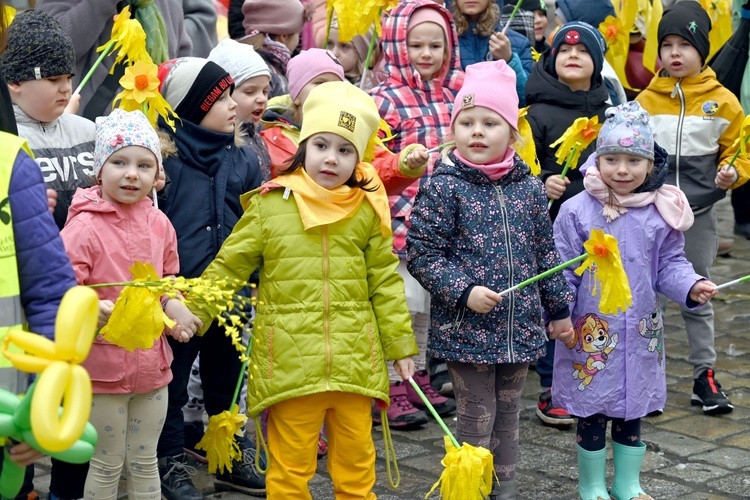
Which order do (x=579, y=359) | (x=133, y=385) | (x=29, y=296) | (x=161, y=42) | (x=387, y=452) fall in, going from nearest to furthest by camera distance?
(x=29, y=296), (x=133, y=385), (x=387, y=452), (x=579, y=359), (x=161, y=42)

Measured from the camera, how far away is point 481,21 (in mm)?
6270

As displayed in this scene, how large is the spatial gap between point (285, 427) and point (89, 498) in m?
0.73

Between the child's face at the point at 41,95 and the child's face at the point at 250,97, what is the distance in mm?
905

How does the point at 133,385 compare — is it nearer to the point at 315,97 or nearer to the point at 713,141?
the point at 315,97

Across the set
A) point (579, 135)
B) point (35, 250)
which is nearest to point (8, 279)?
point (35, 250)

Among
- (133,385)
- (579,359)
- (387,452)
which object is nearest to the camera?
(133,385)

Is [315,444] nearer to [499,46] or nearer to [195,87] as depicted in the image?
[195,87]

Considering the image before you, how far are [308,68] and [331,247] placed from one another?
1.34 meters

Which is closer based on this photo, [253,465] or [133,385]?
[133,385]

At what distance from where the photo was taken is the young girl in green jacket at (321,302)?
13.7 ft

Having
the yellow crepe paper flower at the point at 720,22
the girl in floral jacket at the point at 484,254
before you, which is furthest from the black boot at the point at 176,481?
the yellow crepe paper flower at the point at 720,22

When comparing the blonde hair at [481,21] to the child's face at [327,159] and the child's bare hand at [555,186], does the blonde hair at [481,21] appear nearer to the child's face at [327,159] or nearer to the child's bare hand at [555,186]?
the child's bare hand at [555,186]

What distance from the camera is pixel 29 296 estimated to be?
2.96 meters

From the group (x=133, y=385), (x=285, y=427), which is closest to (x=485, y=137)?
(x=285, y=427)
